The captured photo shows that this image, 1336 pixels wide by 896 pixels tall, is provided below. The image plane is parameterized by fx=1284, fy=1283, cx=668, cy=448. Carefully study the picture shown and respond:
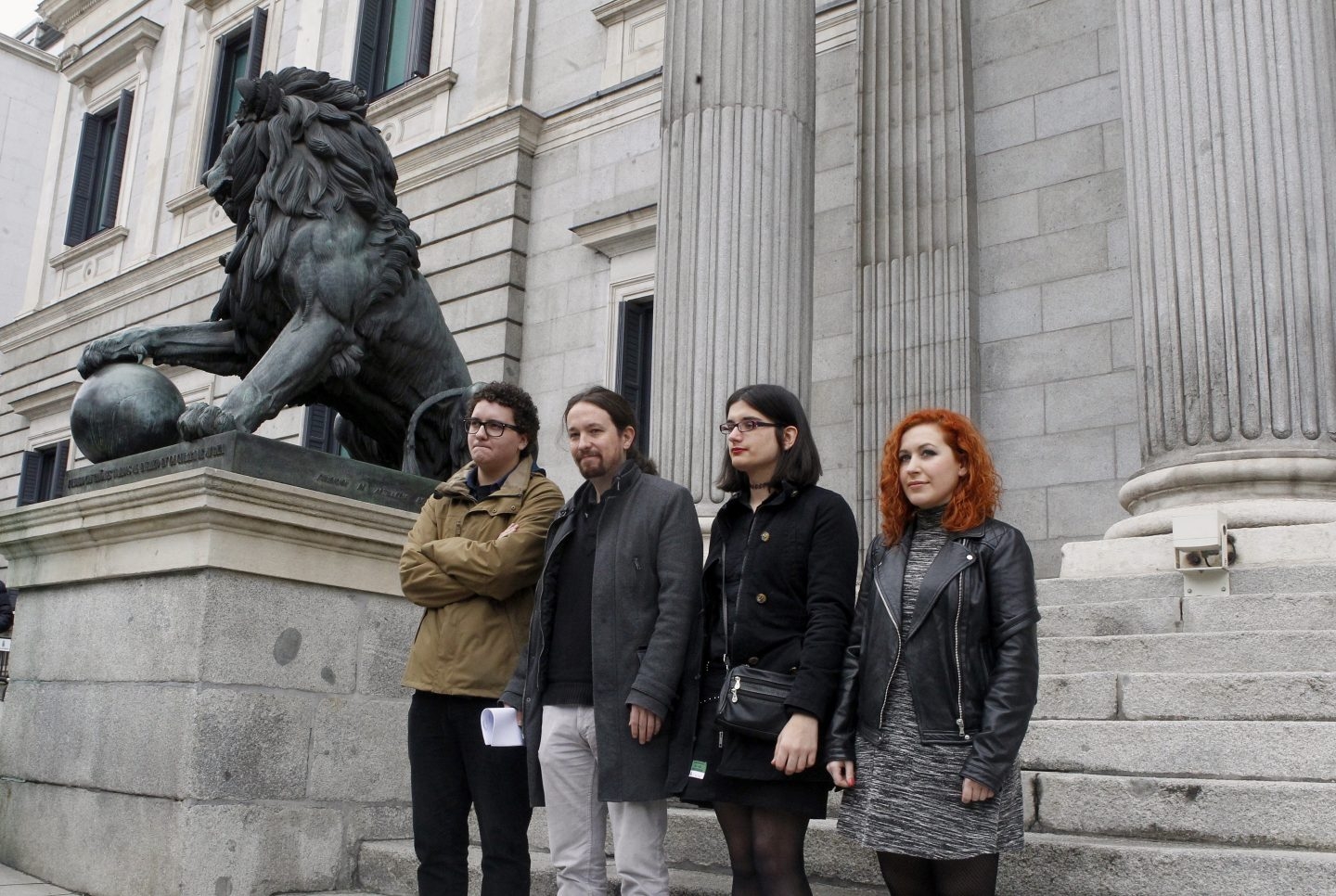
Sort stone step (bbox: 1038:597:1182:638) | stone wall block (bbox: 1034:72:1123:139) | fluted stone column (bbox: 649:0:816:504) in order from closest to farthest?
stone step (bbox: 1038:597:1182:638) → fluted stone column (bbox: 649:0:816:504) → stone wall block (bbox: 1034:72:1123:139)

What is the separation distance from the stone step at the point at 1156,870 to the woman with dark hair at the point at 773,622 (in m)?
0.87

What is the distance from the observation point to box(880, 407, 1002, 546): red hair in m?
3.32

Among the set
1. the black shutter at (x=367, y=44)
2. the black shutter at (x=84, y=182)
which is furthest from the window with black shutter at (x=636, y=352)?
the black shutter at (x=84, y=182)

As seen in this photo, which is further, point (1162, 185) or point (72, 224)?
point (72, 224)

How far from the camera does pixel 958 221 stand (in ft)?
32.4

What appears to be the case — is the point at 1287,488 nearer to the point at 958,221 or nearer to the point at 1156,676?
the point at 1156,676

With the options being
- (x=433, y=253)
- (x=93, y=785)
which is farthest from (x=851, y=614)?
(x=433, y=253)

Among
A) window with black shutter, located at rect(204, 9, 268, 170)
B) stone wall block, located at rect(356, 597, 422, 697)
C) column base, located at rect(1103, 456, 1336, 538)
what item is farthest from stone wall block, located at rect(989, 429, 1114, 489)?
window with black shutter, located at rect(204, 9, 268, 170)

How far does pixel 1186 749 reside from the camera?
14.3ft

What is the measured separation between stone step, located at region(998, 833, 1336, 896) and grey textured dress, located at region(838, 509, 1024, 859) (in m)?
0.69

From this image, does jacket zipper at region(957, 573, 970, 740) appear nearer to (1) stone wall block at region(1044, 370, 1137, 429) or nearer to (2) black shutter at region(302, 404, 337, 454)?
(1) stone wall block at region(1044, 370, 1137, 429)

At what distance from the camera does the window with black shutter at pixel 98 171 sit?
20.9 meters

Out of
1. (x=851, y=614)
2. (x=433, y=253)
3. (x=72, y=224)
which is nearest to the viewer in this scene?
(x=851, y=614)

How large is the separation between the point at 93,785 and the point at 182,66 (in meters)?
17.2
